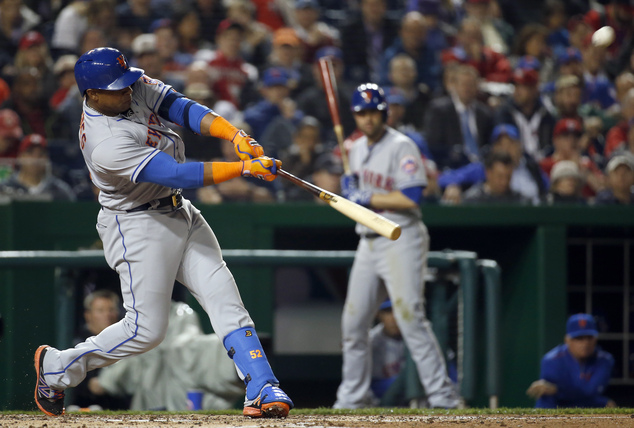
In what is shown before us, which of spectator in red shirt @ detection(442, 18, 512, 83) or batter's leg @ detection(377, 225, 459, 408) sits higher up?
spectator in red shirt @ detection(442, 18, 512, 83)

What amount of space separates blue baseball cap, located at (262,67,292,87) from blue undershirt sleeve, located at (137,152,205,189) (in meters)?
4.29

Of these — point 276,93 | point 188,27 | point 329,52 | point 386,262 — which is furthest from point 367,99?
point 188,27

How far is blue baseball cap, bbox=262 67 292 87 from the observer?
281 inches

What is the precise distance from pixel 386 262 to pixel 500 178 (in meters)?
1.91

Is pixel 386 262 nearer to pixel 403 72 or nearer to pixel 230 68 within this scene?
pixel 403 72

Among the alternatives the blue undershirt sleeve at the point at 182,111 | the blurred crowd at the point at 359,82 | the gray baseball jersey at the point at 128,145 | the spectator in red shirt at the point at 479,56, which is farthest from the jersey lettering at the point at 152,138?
the spectator in red shirt at the point at 479,56

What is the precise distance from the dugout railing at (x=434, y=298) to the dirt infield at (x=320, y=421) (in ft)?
3.78

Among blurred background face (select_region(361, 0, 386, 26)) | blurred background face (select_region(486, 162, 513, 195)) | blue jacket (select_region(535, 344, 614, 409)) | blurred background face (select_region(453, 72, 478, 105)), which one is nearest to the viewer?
blue jacket (select_region(535, 344, 614, 409))

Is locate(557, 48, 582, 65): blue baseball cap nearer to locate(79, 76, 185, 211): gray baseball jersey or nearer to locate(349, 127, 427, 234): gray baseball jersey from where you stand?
locate(349, 127, 427, 234): gray baseball jersey

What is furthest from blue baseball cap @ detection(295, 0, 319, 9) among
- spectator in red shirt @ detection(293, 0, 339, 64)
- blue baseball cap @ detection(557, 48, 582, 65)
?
blue baseball cap @ detection(557, 48, 582, 65)

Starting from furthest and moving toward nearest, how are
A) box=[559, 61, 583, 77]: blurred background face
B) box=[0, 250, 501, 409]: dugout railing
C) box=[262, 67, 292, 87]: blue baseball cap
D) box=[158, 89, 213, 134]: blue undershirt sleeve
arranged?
box=[559, 61, 583, 77]: blurred background face < box=[262, 67, 292, 87]: blue baseball cap < box=[0, 250, 501, 409]: dugout railing < box=[158, 89, 213, 134]: blue undershirt sleeve

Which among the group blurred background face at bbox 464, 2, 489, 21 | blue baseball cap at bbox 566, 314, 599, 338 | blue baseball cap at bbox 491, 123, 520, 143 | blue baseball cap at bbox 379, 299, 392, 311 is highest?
blurred background face at bbox 464, 2, 489, 21

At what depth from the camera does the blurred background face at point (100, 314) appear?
4.75 meters

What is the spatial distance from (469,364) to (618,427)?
1.74m
